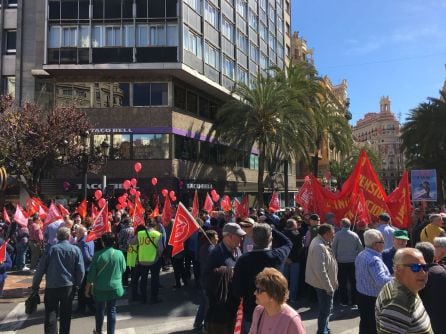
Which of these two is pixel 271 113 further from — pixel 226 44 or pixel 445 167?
pixel 445 167

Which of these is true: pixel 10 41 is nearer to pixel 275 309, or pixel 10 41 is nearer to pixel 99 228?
pixel 99 228

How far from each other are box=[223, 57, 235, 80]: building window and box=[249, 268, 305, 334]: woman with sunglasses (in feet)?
106

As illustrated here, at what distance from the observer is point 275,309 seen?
3389 mm

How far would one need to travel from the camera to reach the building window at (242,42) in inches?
1490

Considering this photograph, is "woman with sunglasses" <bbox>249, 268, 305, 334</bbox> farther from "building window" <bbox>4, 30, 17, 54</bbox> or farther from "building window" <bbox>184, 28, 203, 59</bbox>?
"building window" <bbox>4, 30, 17, 54</bbox>

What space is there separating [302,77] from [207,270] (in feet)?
91.1

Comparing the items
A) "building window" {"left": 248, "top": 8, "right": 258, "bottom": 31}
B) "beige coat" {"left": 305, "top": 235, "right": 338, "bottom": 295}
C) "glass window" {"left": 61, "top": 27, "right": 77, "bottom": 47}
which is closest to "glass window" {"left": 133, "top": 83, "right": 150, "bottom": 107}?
"glass window" {"left": 61, "top": 27, "right": 77, "bottom": 47}

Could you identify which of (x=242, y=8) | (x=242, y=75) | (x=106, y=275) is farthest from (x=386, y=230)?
(x=242, y=8)

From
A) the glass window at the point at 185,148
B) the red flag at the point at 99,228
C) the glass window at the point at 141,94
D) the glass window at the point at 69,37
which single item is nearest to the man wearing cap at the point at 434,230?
the red flag at the point at 99,228

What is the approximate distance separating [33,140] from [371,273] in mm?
18985

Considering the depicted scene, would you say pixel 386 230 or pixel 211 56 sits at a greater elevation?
pixel 211 56

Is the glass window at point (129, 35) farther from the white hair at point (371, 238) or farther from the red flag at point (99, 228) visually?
the white hair at point (371, 238)

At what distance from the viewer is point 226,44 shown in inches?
1396

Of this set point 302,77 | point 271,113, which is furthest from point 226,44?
point 271,113
